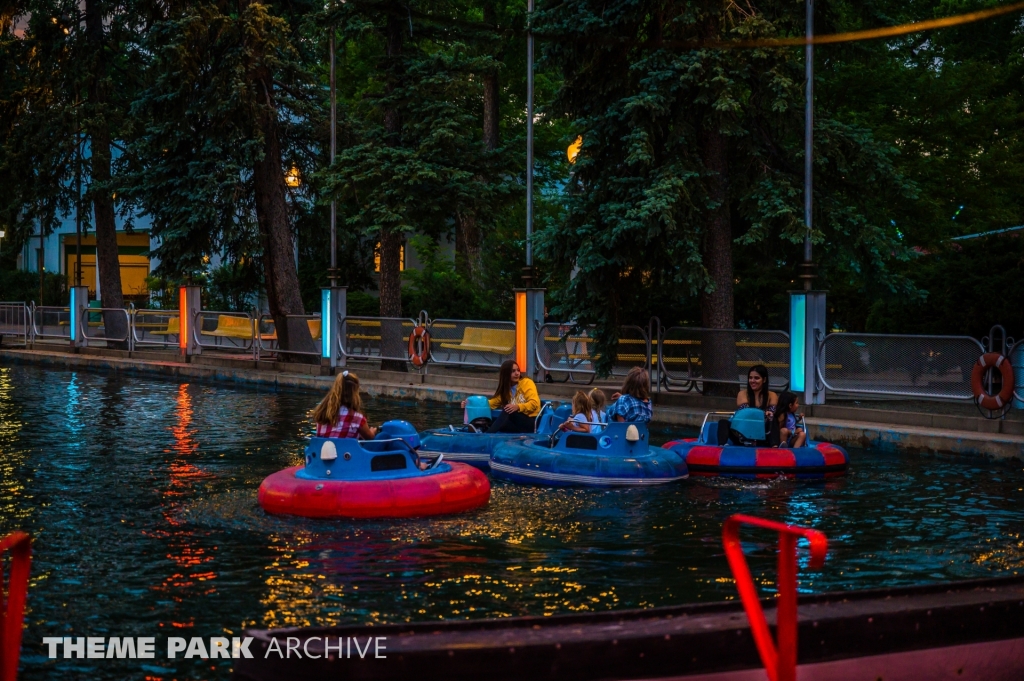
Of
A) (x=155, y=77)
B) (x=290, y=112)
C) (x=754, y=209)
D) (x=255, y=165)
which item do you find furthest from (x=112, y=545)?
(x=155, y=77)

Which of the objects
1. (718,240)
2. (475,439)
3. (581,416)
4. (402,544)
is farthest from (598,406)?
(718,240)

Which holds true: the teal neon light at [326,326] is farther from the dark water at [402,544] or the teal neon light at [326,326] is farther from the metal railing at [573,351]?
the dark water at [402,544]

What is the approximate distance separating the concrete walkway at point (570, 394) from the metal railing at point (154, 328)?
0.47 metres

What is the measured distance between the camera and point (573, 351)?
26.3 m

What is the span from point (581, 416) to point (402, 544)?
4.60 meters

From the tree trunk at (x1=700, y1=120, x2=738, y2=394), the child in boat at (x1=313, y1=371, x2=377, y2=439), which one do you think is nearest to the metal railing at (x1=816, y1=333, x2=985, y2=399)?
the tree trunk at (x1=700, y1=120, x2=738, y2=394)

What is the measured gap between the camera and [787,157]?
2355 centimetres

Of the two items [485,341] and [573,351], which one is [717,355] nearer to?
[573,351]

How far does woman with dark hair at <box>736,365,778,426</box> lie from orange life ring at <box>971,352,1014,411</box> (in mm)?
3800

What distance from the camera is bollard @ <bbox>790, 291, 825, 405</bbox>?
21.0 m

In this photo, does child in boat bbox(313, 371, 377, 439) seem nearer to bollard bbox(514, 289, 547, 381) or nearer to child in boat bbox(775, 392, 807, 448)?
child in boat bbox(775, 392, 807, 448)

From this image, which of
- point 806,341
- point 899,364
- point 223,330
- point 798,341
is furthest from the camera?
point 223,330

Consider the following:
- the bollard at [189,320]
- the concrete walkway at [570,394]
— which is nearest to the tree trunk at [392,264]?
the concrete walkway at [570,394]

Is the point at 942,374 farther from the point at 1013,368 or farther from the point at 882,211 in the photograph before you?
the point at 882,211
